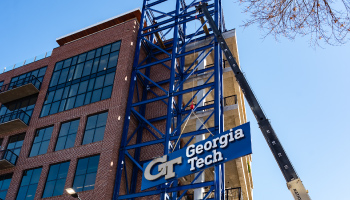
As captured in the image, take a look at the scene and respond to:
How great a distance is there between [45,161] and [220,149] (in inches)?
586

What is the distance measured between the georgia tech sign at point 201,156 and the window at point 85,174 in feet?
18.4

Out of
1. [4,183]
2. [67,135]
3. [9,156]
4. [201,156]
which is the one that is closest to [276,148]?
[201,156]

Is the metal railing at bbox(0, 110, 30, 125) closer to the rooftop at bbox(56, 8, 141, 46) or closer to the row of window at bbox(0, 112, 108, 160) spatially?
the row of window at bbox(0, 112, 108, 160)

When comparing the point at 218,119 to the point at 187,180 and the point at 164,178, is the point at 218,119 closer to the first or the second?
the point at 164,178

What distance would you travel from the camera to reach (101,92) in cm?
2917

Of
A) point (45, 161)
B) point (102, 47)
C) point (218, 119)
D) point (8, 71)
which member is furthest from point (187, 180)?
point (8, 71)

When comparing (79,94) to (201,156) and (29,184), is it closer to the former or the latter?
(29,184)

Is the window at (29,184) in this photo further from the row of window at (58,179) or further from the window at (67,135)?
the window at (67,135)

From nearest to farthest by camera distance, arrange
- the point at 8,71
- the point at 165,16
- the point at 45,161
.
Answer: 1. the point at 45,161
2. the point at 165,16
3. the point at 8,71

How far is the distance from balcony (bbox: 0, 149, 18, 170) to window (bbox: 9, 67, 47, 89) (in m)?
6.65

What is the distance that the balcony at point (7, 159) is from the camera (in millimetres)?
28484

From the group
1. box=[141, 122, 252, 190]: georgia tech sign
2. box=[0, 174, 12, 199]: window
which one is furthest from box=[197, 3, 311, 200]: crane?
box=[0, 174, 12, 199]: window

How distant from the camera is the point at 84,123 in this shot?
28.0m

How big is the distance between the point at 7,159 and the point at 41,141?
3371mm
